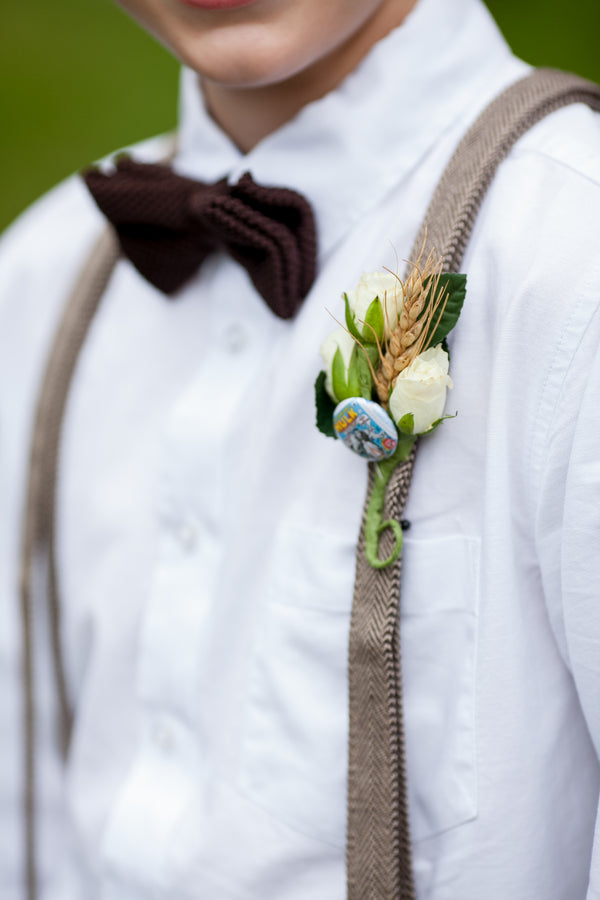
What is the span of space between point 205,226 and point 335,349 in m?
0.19

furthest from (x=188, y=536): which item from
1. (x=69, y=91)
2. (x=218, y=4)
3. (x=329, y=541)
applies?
(x=69, y=91)

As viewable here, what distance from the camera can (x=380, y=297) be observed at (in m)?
0.54

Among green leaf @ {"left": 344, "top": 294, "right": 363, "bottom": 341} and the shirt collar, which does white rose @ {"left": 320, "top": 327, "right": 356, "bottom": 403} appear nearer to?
green leaf @ {"left": 344, "top": 294, "right": 363, "bottom": 341}

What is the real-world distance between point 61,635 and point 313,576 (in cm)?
34

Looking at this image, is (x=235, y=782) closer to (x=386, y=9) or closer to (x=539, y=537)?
(x=539, y=537)

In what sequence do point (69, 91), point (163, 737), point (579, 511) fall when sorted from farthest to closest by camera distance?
point (69, 91)
point (163, 737)
point (579, 511)

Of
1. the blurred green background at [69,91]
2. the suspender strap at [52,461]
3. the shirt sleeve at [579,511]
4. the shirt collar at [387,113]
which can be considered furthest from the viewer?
the blurred green background at [69,91]

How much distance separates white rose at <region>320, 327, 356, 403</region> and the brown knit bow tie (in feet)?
0.30

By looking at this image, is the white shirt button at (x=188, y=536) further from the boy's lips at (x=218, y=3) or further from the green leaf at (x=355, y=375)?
the boy's lips at (x=218, y=3)

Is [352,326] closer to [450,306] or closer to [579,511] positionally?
[450,306]

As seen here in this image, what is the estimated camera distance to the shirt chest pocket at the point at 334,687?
1.84 ft

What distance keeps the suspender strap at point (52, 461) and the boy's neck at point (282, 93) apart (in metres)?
0.18

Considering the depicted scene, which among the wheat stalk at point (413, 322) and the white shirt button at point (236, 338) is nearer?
the wheat stalk at point (413, 322)

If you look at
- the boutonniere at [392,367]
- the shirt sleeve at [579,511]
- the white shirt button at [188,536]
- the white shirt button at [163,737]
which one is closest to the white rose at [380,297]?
the boutonniere at [392,367]
